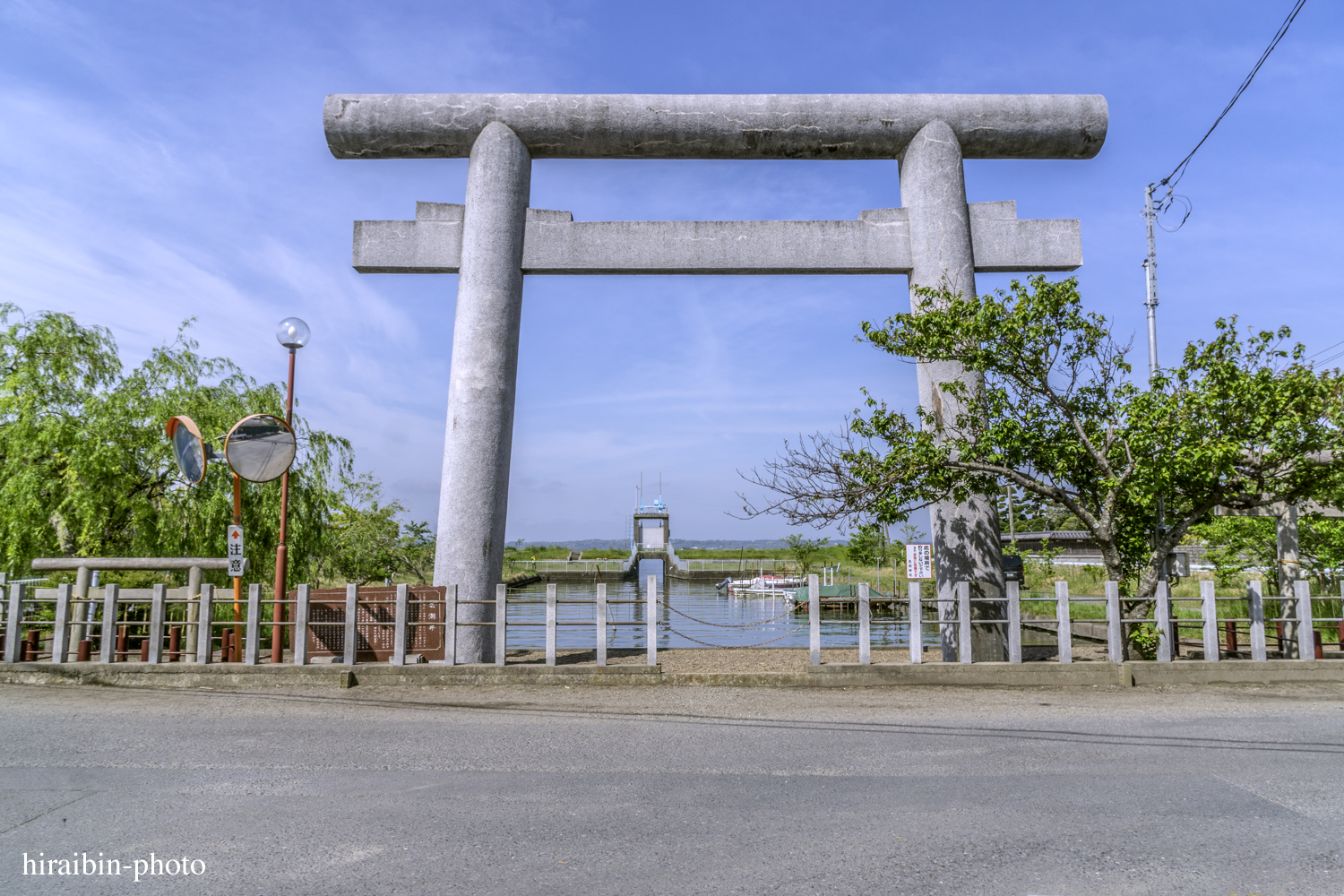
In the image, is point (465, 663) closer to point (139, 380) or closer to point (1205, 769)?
point (1205, 769)

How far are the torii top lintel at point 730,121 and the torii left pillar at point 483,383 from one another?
0.52m

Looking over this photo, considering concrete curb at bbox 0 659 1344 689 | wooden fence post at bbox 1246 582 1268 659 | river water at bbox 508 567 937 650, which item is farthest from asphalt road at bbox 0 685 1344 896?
river water at bbox 508 567 937 650

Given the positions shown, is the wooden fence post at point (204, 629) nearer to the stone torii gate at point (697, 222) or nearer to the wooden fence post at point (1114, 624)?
the stone torii gate at point (697, 222)

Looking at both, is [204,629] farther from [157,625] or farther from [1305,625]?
[1305,625]

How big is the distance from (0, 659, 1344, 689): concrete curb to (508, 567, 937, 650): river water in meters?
0.69

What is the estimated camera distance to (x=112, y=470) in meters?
14.9

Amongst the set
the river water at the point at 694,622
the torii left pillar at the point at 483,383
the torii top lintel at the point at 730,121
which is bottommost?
the river water at the point at 694,622

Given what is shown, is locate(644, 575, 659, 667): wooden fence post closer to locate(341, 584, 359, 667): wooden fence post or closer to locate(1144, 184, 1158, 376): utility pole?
locate(341, 584, 359, 667): wooden fence post

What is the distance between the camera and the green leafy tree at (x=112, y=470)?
1465cm

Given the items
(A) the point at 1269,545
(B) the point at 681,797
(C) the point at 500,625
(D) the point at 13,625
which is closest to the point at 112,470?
(D) the point at 13,625

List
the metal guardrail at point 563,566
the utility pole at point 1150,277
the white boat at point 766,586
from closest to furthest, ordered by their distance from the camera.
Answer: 1. the utility pole at point 1150,277
2. the white boat at point 766,586
3. the metal guardrail at point 563,566

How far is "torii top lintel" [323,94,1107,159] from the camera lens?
12.4 m

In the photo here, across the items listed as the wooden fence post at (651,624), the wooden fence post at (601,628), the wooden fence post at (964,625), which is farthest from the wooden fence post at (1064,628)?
the wooden fence post at (601,628)

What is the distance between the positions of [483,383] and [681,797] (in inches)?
300
